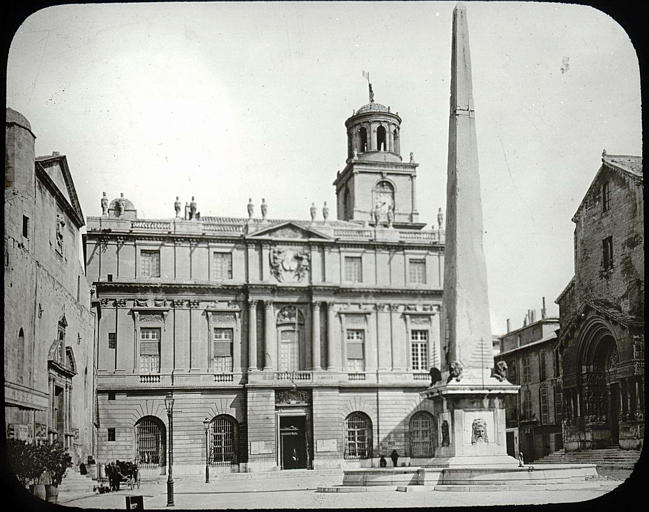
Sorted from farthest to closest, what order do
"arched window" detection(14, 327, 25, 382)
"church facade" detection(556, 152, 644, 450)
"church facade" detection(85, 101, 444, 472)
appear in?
"church facade" detection(85, 101, 444, 472) → "church facade" detection(556, 152, 644, 450) → "arched window" detection(14, 327, 25, 382)

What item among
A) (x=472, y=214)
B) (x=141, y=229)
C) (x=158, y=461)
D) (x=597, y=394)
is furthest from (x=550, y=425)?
(x=141, y=229)

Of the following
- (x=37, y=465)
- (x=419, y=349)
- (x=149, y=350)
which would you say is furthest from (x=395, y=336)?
(x=37, y=465)

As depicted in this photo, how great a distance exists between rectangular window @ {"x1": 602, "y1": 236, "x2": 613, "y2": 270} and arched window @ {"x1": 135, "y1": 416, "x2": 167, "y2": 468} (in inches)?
578

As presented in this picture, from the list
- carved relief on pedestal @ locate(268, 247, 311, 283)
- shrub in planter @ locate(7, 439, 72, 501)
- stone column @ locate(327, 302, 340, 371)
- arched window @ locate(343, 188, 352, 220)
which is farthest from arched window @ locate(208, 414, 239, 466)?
shrub in planter @ locate(7, 439, 72, 501)

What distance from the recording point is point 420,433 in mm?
31234

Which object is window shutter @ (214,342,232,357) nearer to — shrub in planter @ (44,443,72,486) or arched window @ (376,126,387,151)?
arched window @ (376,126,387,151)

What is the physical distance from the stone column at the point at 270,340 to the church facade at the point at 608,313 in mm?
14080

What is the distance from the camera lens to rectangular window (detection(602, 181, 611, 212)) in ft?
49.3

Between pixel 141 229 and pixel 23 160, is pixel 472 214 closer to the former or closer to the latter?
pixel 23 160

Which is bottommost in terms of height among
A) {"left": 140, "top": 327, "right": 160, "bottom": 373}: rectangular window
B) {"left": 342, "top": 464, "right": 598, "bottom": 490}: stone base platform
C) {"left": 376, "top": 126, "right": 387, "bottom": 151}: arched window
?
{"left": 342, "top": 464, "right": 598, "bottom": 490}: stone base platform

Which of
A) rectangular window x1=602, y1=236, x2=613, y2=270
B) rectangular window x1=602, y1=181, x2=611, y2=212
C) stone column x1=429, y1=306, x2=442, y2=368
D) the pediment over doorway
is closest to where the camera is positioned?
rectangular window x1=602, y1=236, x2=613, y2=270

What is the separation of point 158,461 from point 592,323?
45.3 feet

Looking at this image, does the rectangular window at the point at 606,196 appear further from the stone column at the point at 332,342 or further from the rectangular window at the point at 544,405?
the stone column at the point at 332,342

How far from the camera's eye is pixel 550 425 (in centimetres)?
1944
